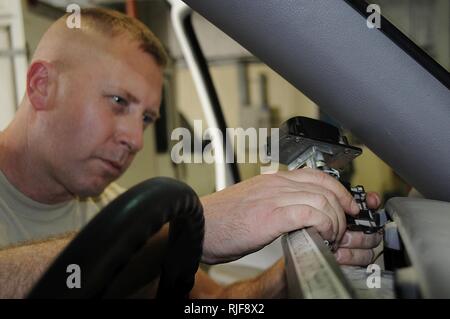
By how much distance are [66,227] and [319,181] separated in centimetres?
104

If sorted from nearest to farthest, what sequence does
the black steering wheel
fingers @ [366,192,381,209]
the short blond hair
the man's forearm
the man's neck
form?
1. the black steering wheel
2. the man's forearm
3. fingers @ [366,192,381,209]
4. the man's neck
5. the short blond hair

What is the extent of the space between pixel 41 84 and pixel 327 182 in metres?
1.12

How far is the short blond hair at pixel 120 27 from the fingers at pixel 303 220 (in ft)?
3.45

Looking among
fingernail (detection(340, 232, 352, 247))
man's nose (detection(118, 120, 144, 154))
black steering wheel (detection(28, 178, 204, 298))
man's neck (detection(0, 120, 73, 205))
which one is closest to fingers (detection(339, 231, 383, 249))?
fingernail (detection(340, 232, 352, 247))

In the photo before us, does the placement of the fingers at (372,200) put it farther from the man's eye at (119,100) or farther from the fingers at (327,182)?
the man's eye at (119,100)

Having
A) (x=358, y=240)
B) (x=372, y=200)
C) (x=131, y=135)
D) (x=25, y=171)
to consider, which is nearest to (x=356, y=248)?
(x=358, y=240)

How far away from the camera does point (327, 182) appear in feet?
2.20

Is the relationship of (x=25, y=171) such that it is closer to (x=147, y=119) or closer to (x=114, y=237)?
(x=147, y=119)

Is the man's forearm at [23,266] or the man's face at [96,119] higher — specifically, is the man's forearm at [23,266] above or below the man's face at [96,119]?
below

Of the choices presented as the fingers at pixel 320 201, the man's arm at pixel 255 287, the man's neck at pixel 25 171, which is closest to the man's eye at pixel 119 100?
the man's neck at pixel 25 171

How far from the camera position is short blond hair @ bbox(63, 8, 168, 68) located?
1.45m

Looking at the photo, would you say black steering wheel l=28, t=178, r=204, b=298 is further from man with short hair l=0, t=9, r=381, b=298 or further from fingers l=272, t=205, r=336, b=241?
man with short hair l=0, t=9, r=381, b=298

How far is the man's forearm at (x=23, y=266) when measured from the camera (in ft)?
1.98

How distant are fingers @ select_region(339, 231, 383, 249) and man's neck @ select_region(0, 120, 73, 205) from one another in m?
1.04
